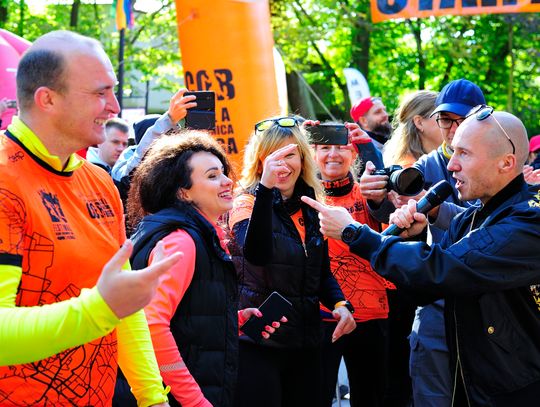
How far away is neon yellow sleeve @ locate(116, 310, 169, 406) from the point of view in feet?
9.78

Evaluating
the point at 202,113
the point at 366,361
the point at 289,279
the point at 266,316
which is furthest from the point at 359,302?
the point at 202,113

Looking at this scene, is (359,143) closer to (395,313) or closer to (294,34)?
(395,313)

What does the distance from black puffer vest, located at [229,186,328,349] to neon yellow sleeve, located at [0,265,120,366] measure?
2247 millimetres

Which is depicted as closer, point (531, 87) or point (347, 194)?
point (347, 194)

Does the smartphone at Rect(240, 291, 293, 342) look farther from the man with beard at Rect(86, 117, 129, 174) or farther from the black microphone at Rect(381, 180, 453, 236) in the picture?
the man with beard at Rect(86, 117, 129, 174)

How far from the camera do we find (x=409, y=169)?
441cm

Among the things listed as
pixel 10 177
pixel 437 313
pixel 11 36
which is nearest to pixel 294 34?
pixel 11 36

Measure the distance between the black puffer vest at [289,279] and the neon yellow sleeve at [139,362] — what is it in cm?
147

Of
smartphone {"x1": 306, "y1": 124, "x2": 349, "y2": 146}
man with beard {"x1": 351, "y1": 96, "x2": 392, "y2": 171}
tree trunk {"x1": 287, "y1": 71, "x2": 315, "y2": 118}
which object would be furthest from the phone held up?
tree trunk {"x1": 287, "y1": 71, "x2": 315, "y2": 118}

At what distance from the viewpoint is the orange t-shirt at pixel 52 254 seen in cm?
251

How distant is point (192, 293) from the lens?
139 inches

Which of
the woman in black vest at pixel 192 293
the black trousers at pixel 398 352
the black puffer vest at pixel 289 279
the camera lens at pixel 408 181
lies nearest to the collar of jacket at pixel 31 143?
the woman in black vest at pixel 192 293

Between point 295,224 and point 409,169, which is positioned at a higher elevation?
point 409,169

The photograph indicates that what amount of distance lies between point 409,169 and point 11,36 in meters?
7.63
